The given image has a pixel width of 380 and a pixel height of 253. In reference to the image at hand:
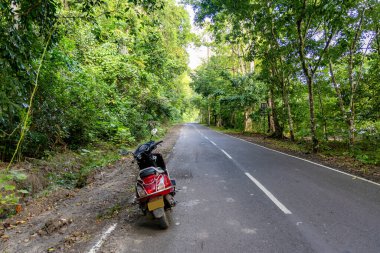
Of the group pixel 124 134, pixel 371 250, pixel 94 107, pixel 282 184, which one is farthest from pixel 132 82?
pixel 371 250

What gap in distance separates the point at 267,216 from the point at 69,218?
3.82m

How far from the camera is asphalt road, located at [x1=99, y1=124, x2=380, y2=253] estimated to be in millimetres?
3791

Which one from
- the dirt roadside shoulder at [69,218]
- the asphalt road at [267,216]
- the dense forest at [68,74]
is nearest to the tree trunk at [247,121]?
the dense forest at [68,74]

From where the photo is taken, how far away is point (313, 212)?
497 centimetres

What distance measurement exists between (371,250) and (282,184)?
341 centimetres

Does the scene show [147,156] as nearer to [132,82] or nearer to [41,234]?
[41,234]

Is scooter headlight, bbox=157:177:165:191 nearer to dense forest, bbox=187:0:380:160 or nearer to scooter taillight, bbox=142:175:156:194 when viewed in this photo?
scooter taillight, bbox=142:175:156:194

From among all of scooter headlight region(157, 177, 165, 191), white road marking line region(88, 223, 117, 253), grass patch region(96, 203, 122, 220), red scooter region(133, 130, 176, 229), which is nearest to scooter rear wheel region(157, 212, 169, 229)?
red scooter region(133, 130, 176, 229)

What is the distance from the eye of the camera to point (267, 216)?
15.7 ft

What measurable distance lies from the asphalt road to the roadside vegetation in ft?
10.6

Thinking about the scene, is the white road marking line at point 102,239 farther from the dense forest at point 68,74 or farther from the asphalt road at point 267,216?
the dense forest at point 68,74

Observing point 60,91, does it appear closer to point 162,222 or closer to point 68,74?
point 68,74

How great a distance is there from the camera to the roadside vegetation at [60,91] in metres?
4.79

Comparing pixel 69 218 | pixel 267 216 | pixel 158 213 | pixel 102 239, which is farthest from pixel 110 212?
pixel 267 216
